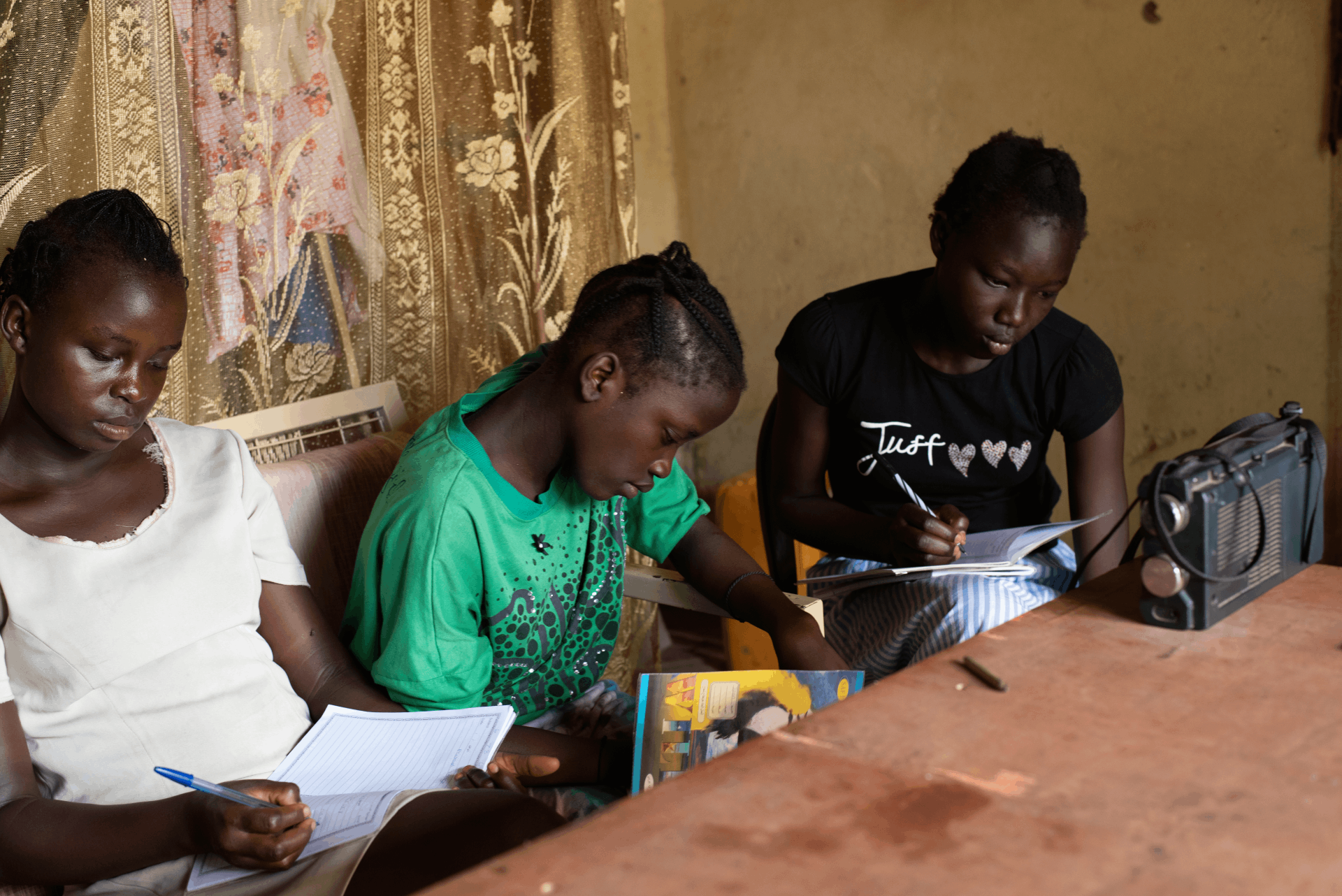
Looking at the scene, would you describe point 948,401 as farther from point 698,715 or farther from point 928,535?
point 698,715

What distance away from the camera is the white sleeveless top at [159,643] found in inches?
50.8

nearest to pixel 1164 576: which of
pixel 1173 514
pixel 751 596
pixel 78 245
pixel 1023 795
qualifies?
pixel 1173 514

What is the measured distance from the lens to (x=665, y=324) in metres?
1.50

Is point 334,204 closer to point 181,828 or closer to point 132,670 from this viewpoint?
point 132,670

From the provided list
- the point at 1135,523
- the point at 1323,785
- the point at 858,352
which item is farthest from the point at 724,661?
the point at 1323,785

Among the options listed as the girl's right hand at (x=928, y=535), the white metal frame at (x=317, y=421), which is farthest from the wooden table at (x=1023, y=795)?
the white metal frame at (x=317, y=421)

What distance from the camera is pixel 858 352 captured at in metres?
2.05

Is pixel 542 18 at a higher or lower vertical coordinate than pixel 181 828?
higher

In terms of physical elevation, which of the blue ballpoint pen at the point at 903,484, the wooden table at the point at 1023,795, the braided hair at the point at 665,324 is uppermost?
the braided hair at the point at 665,324

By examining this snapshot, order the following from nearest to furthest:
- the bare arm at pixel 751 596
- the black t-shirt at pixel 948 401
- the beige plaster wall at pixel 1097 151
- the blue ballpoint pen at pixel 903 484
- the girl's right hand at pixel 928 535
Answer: the bare arm at pixel 751 596, the girl's right hand at pixel 928 535, the blue ballpoint pen at pixel 903 484, the black t-shirt at pixel 948 401, the beige plaster wall at pixel 1097 151

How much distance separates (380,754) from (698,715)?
16.7 inches

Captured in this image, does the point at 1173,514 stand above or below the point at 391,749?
above

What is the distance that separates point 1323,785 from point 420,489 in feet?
3.54

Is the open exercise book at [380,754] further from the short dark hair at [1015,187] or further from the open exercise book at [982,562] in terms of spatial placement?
the short dark hair at [1015,187]
